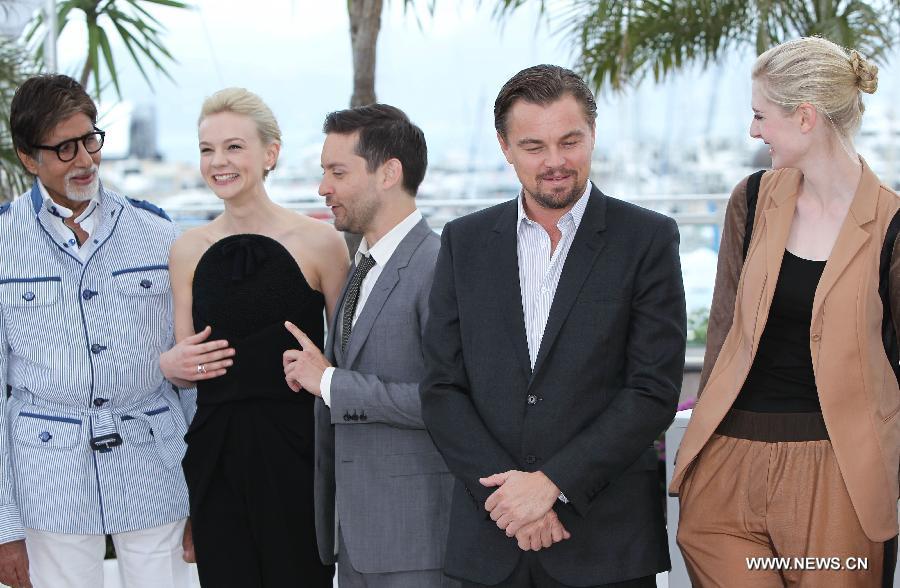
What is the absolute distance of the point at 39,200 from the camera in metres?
2.95

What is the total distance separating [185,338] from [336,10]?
3.24 m

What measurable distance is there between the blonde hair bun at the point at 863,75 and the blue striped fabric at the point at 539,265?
62 centimetres

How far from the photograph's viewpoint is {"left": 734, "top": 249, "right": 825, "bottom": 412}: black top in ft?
7.55

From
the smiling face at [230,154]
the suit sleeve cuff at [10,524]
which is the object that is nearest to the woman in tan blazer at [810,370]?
the smiling face at [230,154]

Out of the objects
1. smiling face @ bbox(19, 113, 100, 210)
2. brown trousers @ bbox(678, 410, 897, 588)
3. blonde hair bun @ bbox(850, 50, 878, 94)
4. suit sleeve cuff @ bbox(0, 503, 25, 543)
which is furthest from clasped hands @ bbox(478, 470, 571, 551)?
smiling face @ bbox(19, 113, 100, 210)

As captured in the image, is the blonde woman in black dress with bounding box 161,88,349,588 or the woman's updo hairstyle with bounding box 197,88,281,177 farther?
the woman's updo hairstyle with bounding box 197,88,281,177

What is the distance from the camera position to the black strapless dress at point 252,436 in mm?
2828

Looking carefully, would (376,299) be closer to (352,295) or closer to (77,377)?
(352,295)

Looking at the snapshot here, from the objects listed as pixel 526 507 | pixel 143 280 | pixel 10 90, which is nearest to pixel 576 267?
pixel 526 507

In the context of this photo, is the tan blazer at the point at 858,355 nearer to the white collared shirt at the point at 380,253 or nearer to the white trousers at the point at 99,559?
the white collared shirt at the point at 380,253

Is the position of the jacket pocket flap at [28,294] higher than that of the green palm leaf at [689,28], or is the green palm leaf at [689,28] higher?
the green palm leaf at [689,28]

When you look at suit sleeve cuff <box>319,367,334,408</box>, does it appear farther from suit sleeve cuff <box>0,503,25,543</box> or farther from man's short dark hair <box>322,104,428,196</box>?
suit sleeve cuff <box>0,503,25,543</box>

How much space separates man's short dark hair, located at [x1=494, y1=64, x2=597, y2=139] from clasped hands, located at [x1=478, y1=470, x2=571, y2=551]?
0.77 meters

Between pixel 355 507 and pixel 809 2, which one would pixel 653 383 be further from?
pixel 809 2
